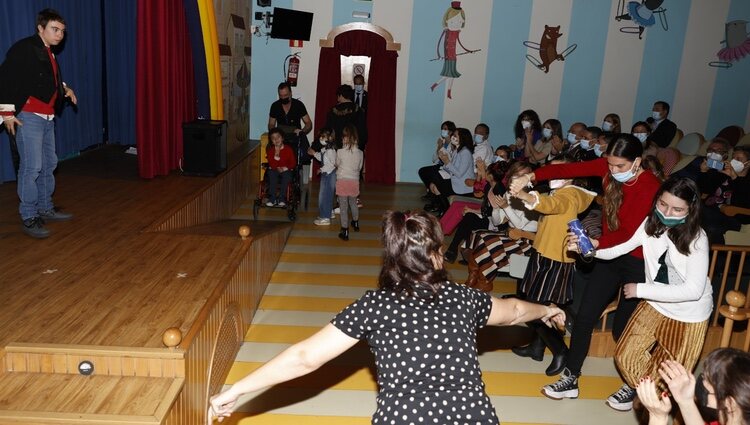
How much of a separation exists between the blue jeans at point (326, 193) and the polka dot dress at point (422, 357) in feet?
19.5

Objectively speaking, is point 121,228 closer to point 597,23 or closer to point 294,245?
point 294,245

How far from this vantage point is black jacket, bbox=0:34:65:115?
4.68 metres

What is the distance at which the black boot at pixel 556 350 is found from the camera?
182 inches

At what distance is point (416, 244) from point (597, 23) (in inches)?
393

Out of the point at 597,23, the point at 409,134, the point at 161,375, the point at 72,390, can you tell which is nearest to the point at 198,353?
the point at 161,375

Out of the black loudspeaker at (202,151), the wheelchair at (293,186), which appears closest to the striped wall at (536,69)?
the wheelchair at (293,186)

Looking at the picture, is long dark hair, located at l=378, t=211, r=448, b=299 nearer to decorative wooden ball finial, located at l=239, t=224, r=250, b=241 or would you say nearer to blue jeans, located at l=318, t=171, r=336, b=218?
decorative wooden ball finial, located at l=239, t=224, r=250, b=241

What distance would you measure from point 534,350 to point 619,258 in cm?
120

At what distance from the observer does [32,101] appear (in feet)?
15.9

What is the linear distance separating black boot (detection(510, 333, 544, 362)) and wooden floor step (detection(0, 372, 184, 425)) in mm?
2693

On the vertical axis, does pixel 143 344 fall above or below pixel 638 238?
below

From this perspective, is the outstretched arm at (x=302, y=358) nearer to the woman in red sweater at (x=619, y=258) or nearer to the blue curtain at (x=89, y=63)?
the woman in red sweater at (x=619, y=258)

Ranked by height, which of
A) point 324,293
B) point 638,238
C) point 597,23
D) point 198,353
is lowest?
point 324,293

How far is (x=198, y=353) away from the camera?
3555 mm
